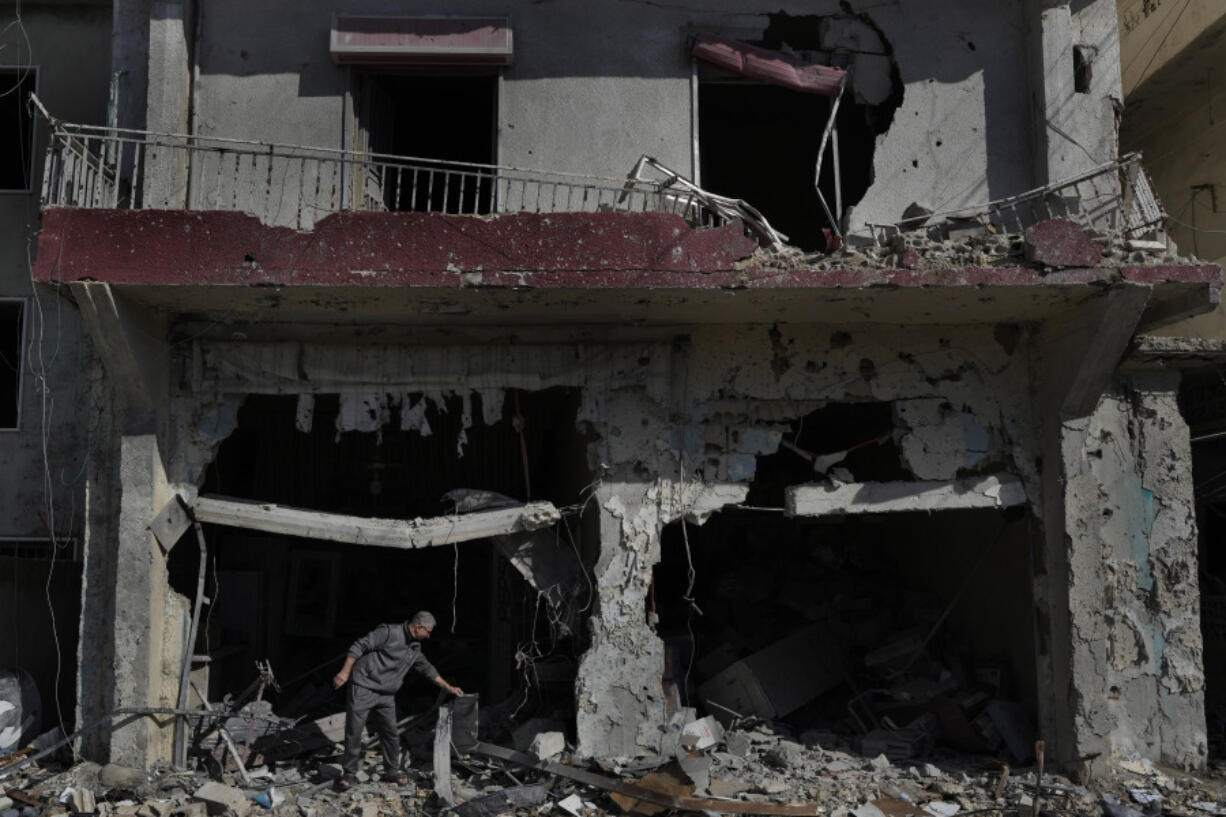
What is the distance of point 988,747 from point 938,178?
485 centimetres

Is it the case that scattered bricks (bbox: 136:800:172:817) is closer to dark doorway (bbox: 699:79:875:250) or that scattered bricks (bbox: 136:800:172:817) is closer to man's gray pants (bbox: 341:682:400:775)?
man's gray pants (bbox: 341:682:400:775)

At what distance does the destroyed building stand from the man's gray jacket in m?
0.77

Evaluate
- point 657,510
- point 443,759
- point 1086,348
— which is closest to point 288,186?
point 657,510

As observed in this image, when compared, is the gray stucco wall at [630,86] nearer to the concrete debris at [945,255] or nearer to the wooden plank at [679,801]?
the concrete debris at [945,255]

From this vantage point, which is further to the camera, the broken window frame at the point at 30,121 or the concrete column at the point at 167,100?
the broken window frame at the point at 30,121

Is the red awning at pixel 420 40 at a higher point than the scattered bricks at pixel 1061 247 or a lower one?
higher

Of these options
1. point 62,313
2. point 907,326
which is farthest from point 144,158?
point 907,326

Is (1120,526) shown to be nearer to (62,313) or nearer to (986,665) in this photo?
(986,665)

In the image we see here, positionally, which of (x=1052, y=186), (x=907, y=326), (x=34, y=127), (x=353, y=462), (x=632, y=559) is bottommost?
(x=632, y=559)

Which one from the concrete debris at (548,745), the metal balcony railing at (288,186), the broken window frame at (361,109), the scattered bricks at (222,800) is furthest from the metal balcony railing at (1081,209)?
the scattered bricks at (222,800)

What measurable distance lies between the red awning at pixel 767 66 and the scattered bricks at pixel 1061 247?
235 centimetres

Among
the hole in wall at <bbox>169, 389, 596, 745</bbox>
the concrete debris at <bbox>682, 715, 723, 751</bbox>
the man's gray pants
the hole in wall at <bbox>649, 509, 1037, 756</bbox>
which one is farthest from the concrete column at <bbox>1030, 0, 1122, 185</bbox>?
the man's gray pants

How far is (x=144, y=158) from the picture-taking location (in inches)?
336

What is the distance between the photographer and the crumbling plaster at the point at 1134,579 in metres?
8.30
